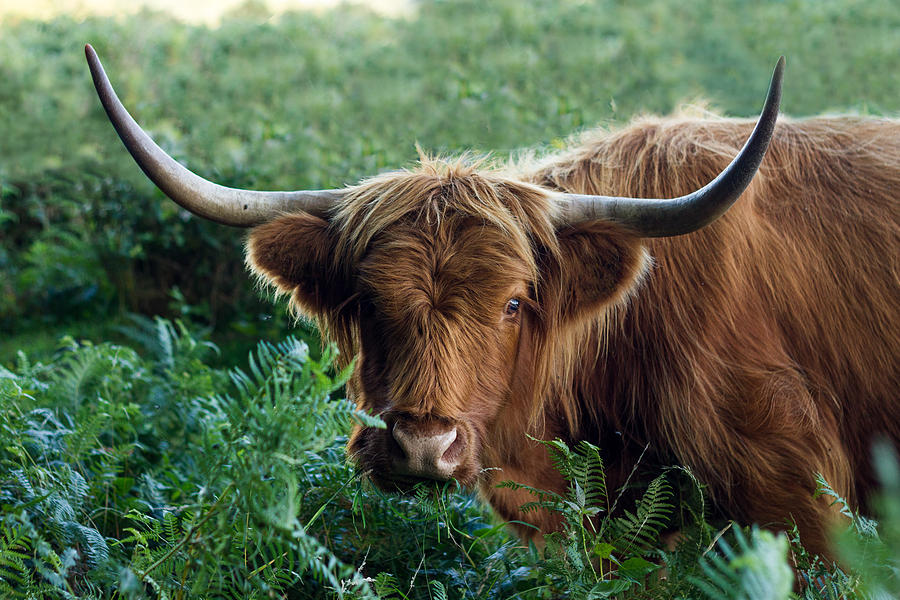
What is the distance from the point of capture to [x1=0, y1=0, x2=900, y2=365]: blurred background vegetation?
6.54 meters

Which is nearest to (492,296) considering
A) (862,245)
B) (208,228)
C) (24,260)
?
(862,245)

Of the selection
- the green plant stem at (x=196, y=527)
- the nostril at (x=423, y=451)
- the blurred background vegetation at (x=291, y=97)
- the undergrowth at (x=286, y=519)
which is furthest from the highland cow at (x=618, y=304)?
the blurred background vegetation at (x=291, y=97)

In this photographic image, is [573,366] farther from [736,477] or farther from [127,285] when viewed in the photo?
[127,285]

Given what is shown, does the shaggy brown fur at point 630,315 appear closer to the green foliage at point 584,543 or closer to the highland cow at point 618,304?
the highland cow at point 618,304

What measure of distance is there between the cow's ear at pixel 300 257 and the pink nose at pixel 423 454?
2.43 feet

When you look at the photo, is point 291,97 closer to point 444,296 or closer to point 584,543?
point 444,296

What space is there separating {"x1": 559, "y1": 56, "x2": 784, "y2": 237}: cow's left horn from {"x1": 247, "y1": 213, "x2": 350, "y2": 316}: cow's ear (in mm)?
892

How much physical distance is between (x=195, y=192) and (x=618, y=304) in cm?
161

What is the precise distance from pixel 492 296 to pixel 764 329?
3.76 ft

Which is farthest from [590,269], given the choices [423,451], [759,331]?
[423,451]

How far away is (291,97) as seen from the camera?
9531 mm

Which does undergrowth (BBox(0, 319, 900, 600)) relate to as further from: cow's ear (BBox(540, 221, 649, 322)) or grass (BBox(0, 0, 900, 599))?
cow's ear (BBox(540, 221, 649, 322))

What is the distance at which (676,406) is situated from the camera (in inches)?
126

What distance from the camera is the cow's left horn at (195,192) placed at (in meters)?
2.87
